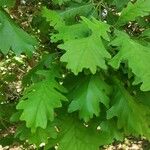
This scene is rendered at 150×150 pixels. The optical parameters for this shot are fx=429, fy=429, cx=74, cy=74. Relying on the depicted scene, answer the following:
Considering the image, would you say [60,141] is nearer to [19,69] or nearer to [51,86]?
[51,86]

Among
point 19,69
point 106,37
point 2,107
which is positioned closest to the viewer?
point 106,37

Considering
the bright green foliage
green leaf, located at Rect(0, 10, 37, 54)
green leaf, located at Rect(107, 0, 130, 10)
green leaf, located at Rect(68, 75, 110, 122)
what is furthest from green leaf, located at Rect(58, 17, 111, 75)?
green leaf, located at Rect(107, 0, 130, 10)

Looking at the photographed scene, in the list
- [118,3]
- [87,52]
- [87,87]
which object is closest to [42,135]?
[87,87]

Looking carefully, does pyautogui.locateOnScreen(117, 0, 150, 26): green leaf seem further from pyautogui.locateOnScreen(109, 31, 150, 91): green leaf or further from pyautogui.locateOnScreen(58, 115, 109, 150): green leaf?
pyautogui.locateOnScreen(58, 115, 109, 150): green leaf

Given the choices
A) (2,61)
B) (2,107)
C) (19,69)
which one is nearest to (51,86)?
(2,107)

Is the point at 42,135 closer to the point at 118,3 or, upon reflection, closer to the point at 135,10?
the point at 135,10

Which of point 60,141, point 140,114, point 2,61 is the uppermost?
point 140,114
